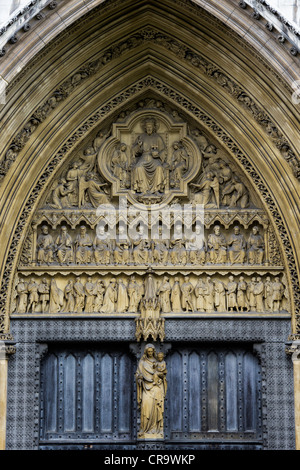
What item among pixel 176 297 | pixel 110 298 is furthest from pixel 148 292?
pixel 110 298

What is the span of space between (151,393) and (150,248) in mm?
2316

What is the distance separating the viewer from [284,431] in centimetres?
1464

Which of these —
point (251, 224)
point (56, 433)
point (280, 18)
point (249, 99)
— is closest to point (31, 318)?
point (56, 433)

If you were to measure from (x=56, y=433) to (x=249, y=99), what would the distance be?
604 cm

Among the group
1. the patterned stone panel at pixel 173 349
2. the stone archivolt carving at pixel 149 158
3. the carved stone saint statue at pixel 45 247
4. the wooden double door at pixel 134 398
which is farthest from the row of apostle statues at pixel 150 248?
the wooden double door at pixel 134 398

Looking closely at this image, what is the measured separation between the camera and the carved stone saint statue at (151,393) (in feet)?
47.8

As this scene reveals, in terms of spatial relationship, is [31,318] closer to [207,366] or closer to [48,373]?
[48,373]

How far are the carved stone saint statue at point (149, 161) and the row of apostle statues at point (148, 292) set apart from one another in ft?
4.95

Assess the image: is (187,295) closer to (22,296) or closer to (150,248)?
(150,248)

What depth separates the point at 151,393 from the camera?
14609 millimetres

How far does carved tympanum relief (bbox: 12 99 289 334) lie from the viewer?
1511cm

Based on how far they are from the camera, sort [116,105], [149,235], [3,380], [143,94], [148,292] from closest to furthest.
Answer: [3,380] → [148,292] → [149,235] → [116,105] → [143,94]

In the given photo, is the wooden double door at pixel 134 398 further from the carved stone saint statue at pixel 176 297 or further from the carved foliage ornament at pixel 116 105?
the carved foliage ornament at pixel 116 105

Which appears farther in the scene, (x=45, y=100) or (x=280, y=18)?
(x=45, y=100)
